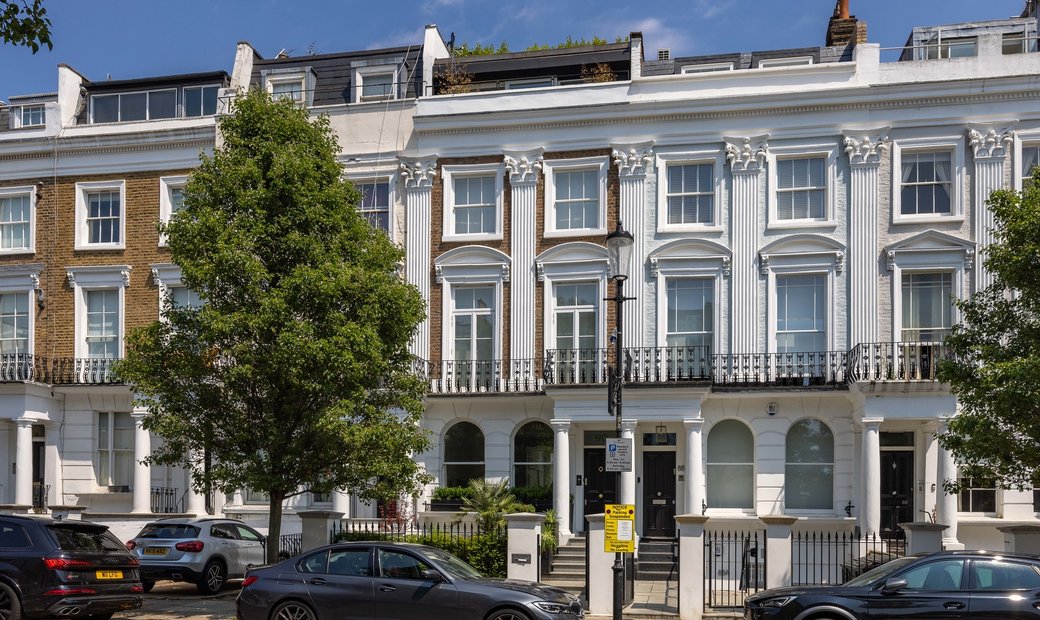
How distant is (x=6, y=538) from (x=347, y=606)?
4.60 m

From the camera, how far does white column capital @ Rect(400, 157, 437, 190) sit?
2706cm

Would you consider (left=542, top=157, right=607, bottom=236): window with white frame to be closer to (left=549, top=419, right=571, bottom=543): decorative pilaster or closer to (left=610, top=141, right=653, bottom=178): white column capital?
(left=610, top=141, right=653, bottom=178): white column capital

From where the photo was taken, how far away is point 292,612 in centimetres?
1441

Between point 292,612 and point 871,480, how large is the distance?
13.6 meters

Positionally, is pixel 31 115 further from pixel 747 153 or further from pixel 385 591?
pixel 385 591

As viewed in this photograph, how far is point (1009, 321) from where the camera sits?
56.1 feet

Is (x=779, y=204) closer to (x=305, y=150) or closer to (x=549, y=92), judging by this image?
(x=549, y=92)

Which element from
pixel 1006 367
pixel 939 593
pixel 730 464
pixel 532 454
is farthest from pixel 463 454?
pixel 939 593

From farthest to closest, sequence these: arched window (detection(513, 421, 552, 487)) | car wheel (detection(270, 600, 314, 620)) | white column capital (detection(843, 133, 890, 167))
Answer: arched window (detection(513, 421, 552, 487))
white column capital (detection(843, 133, 890, 167))
car wheel (detection(270, 600, 314, 620))

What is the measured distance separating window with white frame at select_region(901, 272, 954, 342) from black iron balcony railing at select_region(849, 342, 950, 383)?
17.9 inches

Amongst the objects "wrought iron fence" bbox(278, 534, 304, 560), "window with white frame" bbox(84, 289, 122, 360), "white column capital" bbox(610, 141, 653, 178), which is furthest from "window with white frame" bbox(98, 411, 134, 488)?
"white column capital" bbox(610, 141, 653, 178)

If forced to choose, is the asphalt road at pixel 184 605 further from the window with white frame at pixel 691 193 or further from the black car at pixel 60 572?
the window with white frame at pixel 691 193

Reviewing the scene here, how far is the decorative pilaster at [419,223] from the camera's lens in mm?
26859

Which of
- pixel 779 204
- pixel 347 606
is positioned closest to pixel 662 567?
pixel 779 204
